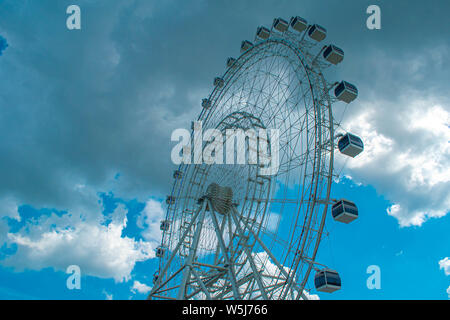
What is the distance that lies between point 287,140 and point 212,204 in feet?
28.3

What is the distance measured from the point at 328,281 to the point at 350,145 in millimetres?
8038

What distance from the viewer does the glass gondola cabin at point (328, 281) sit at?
16.0m

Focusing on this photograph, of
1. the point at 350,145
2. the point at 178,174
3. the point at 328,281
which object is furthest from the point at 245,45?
the point at 328,281

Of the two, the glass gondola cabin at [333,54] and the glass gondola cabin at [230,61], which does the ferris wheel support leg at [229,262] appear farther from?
→ the glass gondola cabin at [230,61]

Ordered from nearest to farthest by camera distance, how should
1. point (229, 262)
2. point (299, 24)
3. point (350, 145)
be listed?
point (350, 145) → point (229, 262) → point (299, 24)

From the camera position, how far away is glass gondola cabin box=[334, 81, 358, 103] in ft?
68.8

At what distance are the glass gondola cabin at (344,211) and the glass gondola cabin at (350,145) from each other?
127 inches

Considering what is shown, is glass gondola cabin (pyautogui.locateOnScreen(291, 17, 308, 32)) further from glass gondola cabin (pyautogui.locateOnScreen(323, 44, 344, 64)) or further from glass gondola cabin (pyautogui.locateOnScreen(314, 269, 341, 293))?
glass gondola cabin (pyautogui.locateOnScreen(314, 269, 341, 293))

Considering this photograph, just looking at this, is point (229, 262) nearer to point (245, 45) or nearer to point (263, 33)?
point (263, 33)

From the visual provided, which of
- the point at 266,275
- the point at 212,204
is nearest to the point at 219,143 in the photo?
the point at 212,204

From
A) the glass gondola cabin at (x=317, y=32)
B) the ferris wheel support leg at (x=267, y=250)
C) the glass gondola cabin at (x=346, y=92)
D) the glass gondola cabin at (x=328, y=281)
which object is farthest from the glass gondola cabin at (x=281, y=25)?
the glass gondola cabin at (x=328, y=281)

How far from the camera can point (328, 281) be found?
1603 centimetres

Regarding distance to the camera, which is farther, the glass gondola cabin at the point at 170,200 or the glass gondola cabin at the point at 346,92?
the glass gondola cabin at the point at 170,200
